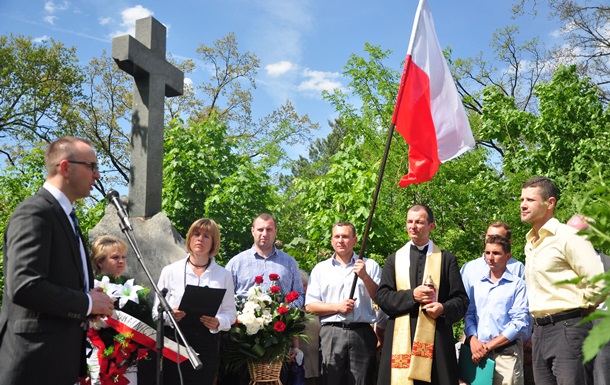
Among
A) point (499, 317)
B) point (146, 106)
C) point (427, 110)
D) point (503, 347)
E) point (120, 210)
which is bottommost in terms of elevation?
point (503, 347)

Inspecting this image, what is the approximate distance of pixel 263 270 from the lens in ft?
20.4

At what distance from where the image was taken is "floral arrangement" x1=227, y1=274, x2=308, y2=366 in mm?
5484

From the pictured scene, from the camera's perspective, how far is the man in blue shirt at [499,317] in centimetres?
531

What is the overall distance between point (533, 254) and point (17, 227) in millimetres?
3732

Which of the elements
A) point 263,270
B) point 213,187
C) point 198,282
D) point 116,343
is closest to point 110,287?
point 116,343

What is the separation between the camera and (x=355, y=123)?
13227mm

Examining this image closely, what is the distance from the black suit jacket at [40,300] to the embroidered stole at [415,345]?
299 cm

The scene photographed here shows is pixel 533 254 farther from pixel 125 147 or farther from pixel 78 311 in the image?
pixel 125 147

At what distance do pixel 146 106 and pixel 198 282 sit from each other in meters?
2.71

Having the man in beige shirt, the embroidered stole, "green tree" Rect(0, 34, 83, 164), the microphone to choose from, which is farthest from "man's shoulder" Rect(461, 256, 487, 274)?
"green tree" Rect(0, 34, 83, 164)

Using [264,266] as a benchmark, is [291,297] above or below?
below

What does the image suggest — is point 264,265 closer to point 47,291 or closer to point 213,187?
point 47,291

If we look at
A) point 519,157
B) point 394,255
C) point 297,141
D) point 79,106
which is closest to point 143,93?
point 394,255

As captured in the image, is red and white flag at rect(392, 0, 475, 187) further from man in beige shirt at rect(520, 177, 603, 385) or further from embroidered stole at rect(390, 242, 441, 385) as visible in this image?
man in beige shirt at rect(520, 177, 603, 385)
